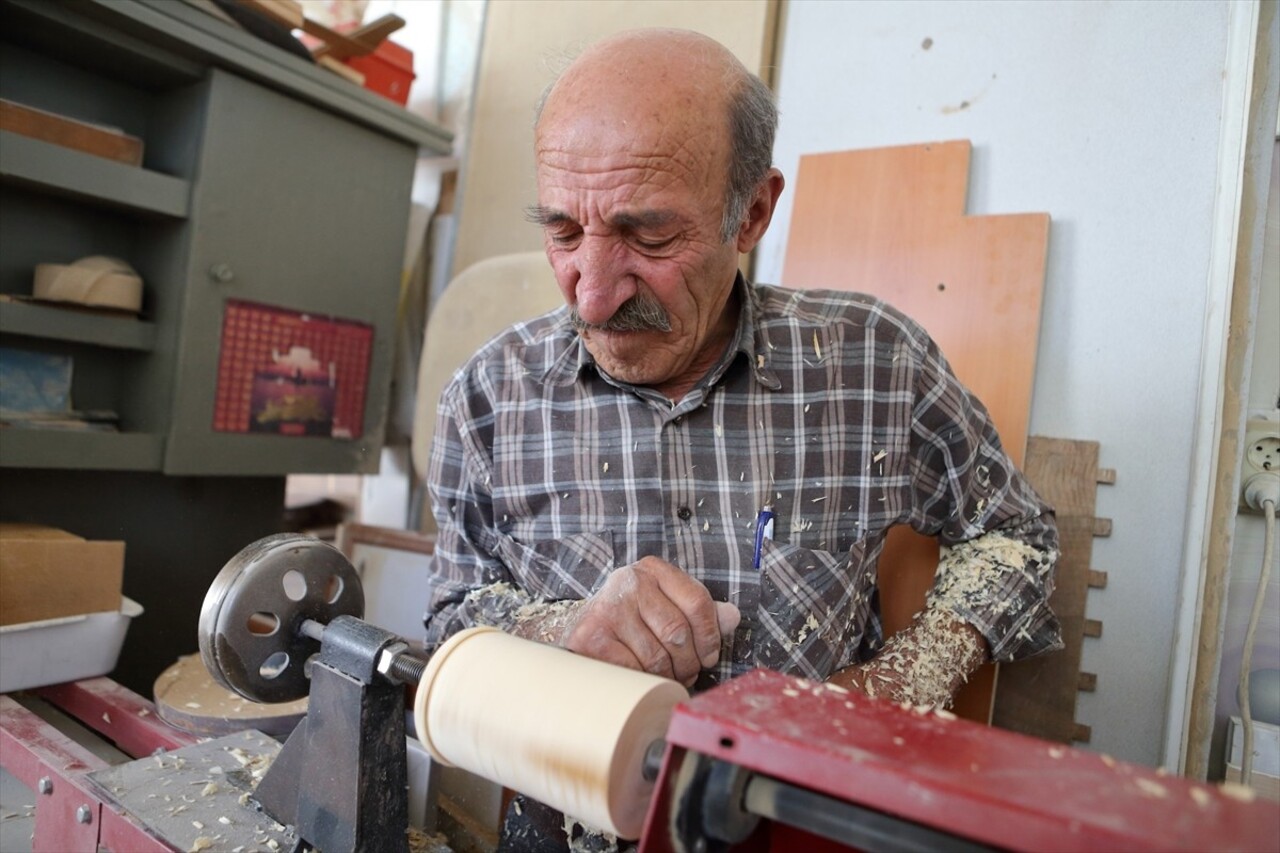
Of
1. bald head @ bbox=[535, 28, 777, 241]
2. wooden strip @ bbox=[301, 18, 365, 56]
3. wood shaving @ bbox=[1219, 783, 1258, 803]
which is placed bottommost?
wood shaving @ bbox=[1219, 783, 1258, 803]

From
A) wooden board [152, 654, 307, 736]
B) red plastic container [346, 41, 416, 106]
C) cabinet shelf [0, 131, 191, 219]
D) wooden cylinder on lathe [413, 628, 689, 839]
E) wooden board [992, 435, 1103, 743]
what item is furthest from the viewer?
red plastic container [346, 41, 416, 106]

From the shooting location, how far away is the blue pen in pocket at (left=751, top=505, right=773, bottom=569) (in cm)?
120

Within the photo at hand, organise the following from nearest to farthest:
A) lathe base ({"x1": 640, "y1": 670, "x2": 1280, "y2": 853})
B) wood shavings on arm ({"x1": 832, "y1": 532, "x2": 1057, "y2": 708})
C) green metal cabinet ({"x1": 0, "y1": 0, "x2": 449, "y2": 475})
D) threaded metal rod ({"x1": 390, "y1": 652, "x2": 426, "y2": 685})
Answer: lathe base ({"x1": 640, "y1": 670, "x2": 1280, "y2": 853}) → threaded metal rod ({"x1": 390, "y1": 652, "x2": 426, "y2": 685}) → wood shavings on arm ({"x1": 832, "y1": 532, "x2": 1057, "y2": 708}) → green metal cabinet ({"x1": 0, "y1": 0, "x2": 449, "y2": 475})

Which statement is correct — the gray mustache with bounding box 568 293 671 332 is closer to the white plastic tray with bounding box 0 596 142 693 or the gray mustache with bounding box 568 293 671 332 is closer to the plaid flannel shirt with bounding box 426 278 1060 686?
the plaid flannel shirt with bounding box 426 278 1060 686

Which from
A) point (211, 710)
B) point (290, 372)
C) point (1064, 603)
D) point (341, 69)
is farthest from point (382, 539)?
point (1064, 603)

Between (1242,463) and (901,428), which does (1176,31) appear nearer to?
(1242,463)

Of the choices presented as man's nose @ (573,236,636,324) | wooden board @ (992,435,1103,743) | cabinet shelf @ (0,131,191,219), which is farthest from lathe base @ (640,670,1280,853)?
cabinet shelf @ (0,131,191,219)

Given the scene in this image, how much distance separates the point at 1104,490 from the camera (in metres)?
1.47

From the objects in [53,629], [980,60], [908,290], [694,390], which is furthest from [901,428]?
[53,629]

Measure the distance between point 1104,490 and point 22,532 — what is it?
6.46ft

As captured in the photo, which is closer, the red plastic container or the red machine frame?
the red machine frame

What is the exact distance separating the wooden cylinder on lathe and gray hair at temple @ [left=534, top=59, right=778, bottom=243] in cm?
69

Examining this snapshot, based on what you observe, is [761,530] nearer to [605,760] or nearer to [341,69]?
[605,760]

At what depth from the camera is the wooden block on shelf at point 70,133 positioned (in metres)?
1.65
